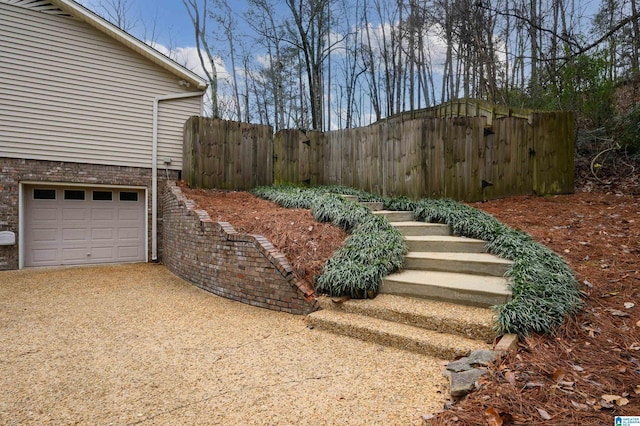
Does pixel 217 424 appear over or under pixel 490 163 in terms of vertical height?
under

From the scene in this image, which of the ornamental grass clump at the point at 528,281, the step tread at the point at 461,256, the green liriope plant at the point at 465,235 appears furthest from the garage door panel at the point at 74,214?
the ornamental grass clump at the point at 528,281

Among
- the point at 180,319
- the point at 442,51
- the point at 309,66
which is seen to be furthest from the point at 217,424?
the point at 442,51

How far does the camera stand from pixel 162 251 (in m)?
8.15

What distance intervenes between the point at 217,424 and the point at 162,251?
678cm

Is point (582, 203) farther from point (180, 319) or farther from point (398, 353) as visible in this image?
point (180, 319)

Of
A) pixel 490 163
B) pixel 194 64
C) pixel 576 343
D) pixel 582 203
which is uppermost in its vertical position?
pixel 194 64

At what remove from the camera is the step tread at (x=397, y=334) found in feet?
9.42

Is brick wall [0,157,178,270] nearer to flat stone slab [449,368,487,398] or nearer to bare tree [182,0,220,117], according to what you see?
flat stone slab [449,368,487,398]

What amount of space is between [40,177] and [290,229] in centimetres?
582

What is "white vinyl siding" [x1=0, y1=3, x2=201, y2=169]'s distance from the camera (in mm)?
7020

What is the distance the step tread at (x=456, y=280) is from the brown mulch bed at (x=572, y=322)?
0.66 meters

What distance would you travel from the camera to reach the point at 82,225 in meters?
7.75

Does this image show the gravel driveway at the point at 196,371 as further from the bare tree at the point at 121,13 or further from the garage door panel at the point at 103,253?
the bare tree at the point at 121,13

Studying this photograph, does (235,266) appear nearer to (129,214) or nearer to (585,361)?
(585,361)
